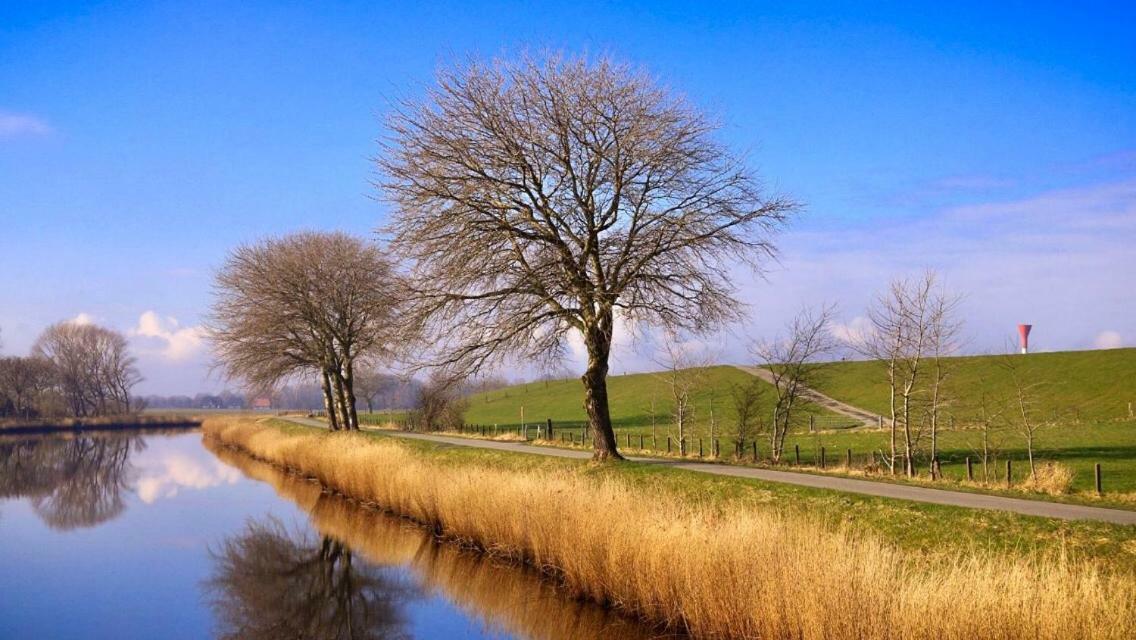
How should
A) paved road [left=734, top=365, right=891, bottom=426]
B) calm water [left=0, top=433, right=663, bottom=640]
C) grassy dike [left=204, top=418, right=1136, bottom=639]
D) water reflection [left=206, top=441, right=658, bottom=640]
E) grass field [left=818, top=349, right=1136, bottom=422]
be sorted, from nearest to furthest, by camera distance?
grassy dike [left=204, top=418, right=1136, bottom=639]
water reflection [left=206, top=441, right=658, bottom=640]
calm water [left=0, top=433, right=663, bottom=640]
grass field [left=818, top=349, right=1136, bottom=422]
paved road [left=734, top=365, right=891, bottom=426]

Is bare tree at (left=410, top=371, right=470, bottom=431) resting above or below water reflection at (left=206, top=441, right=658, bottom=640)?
above

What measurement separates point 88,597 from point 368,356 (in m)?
30.0

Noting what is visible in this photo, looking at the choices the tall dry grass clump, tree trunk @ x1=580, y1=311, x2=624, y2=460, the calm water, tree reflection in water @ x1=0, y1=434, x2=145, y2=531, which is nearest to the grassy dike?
the calm water

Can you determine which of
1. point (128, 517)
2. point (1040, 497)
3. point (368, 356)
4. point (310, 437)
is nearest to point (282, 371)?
point (368, 356)

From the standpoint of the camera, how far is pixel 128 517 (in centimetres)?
2789

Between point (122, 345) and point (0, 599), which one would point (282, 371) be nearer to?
point (0, 599)

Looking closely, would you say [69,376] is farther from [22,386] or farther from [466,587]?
[466,587]

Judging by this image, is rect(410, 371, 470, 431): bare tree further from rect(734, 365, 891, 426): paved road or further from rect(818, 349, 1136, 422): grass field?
rect(818, 349, 1136, 422): grass field

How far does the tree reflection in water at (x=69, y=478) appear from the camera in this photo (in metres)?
29.0

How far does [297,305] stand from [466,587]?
30678mm

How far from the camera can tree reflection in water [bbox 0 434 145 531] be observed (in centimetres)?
2903

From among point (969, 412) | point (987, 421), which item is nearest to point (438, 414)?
→ point (987, 421)

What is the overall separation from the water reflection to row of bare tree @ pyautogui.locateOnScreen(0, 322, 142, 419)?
90.3 m

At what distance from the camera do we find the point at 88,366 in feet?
368
